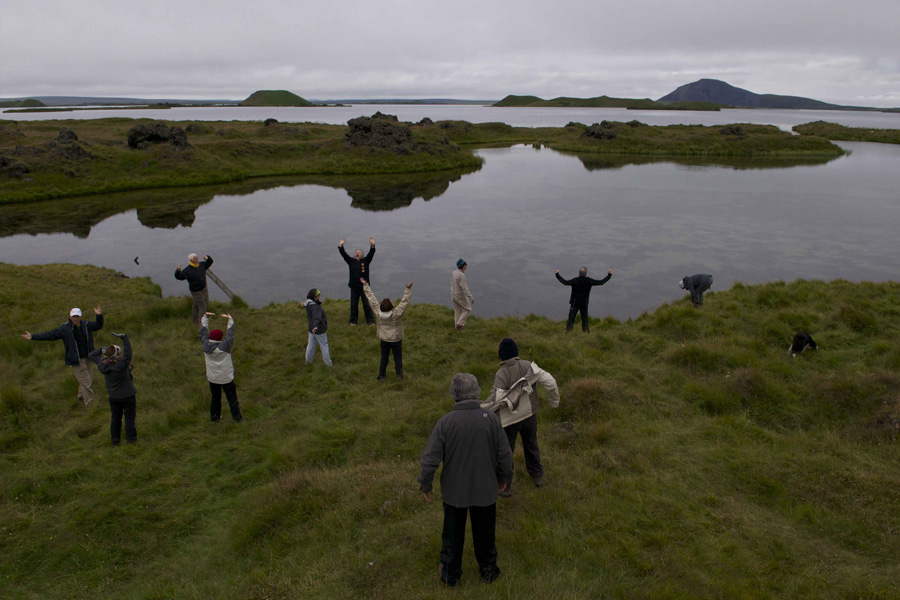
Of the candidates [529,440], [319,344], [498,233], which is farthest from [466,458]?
[498,233]

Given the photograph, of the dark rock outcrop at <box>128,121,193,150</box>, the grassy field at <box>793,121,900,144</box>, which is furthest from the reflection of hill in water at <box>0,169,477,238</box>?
the grassy field at <box>793,121,900,144</box>

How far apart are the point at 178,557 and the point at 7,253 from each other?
25.5 meters

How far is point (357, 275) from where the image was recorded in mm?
13859

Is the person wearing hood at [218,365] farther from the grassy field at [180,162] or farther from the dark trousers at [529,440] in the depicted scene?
the grassy field at [180,162]

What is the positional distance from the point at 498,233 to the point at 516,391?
70.0 feet

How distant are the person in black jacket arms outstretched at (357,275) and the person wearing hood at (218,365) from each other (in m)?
4.89

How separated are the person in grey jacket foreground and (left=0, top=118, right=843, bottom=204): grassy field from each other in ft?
148

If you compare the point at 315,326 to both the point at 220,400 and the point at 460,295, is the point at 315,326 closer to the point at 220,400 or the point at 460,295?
the point at 220,400

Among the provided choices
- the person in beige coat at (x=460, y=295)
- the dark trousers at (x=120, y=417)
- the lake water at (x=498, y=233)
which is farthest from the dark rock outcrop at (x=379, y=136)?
the dark trousers at (x=120, y=417)

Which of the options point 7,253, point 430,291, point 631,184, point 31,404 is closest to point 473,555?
point 31,404

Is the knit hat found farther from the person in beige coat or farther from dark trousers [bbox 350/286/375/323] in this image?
dark trousers [bbox 350/286/375/323]

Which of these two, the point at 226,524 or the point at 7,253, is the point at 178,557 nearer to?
the point at 226,524

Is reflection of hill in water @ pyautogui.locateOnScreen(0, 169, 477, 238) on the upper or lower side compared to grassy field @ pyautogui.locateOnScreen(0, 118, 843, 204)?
lower

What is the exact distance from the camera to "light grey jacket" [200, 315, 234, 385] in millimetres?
8820
